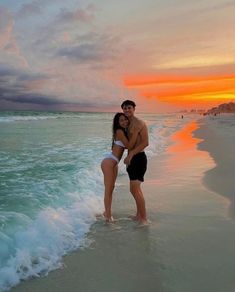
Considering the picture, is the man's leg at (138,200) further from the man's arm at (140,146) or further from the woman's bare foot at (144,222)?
the man's arm at (140,146)

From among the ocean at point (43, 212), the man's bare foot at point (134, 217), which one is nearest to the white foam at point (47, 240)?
the ocean at point (43, 212)

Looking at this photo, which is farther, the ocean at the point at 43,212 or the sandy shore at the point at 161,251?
the ocean at the point at 43,212

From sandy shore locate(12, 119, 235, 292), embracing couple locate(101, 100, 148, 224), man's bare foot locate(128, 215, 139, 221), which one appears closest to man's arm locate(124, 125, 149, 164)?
embracing couple locate(101, 100, 148, 224)

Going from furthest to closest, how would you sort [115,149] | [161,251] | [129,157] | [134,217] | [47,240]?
1. [134,217]
2. [115,149]
3. [129,157]
4. [47,240]
5. [161,251]

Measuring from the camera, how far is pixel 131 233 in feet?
19.0

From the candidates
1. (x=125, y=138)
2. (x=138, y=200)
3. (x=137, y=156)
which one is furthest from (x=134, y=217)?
(x=125, y=138)

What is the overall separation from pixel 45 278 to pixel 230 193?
5.01m

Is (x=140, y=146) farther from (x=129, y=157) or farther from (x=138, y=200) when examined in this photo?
(x=138, y=200)

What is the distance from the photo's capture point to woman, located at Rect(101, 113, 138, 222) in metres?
6.11

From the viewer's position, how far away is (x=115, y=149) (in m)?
6.43

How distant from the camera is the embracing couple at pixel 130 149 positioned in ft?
20.0

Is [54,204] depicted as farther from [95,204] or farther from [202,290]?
[202,290]

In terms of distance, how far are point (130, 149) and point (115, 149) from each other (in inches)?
11.4

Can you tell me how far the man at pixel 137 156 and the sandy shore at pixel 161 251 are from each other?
1.08 ft
